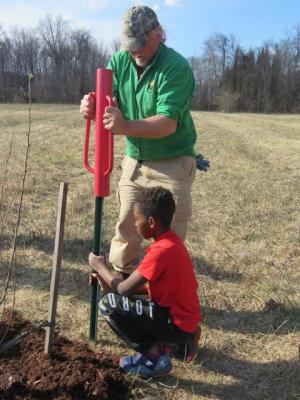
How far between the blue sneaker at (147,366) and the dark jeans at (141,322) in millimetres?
56

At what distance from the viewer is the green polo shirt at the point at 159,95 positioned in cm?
282

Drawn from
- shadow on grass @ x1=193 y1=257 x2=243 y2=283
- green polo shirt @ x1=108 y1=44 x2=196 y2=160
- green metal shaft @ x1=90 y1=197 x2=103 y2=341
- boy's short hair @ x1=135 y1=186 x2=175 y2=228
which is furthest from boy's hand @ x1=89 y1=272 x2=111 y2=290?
shadow on grass @ x1=193 y1=257 x2=243 y2=283

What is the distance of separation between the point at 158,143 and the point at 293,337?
1.57 m

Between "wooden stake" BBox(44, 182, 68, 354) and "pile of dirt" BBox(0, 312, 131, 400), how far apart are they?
0.11 metres

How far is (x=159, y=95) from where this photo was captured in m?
2.86

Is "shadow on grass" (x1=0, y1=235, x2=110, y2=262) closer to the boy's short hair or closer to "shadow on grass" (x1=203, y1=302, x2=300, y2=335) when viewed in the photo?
"shadow on grass" (x1=203, y1=302, x2=300, y2=335)

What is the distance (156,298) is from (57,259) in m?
0.58

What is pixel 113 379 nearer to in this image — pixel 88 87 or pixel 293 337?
pixel 293 337

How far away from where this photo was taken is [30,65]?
2399 inches

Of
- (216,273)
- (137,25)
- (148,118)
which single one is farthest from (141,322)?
(216,273)

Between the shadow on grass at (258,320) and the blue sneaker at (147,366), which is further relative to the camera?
the shadow on grass at (258,320)

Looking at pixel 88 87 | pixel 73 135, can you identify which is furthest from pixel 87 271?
pixel 88 87

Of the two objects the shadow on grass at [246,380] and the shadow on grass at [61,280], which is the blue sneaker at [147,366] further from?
the shadow on grass at [61,280]

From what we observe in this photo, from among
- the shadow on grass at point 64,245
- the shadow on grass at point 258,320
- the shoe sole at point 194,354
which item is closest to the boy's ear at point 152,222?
the shoe sole at point 194,354
